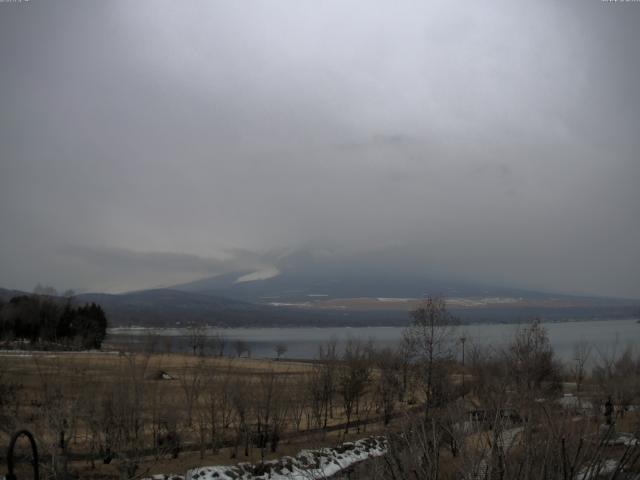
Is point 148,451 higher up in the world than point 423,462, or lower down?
lower down

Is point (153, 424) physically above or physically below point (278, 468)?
above

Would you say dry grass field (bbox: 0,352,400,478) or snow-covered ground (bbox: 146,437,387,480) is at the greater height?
dry grass field (bbox: 0,352,400,478)

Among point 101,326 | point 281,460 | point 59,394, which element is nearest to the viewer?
point 59,394

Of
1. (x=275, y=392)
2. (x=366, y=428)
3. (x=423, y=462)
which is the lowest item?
(x=366, y=428)

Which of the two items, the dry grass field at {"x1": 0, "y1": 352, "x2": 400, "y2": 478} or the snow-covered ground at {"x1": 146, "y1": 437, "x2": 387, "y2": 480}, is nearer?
the snow-covered ground at {"x1": 146, "y1": 437, "x2": 387, "y2": 480}

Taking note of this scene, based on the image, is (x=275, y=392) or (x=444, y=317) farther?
(x=444, y=317)

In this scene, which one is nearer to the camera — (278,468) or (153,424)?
(278,468)

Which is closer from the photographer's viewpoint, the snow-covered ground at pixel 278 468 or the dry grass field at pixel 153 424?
the snow-covered ground at pixel 278 468

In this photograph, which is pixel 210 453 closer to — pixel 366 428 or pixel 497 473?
pixel 366 428

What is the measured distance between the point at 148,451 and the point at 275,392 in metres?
7.40

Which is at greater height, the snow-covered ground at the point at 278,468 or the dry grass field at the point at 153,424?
the dry grass field at the point at 153,424

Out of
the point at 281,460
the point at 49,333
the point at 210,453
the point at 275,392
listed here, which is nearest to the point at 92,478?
the point at 210,453

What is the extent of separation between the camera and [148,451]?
28812mm

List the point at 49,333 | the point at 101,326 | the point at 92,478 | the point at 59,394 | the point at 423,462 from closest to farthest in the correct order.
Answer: the point at 423,462, the point at 92,478, the point at 59,394, the point at 49,333, the point at 101,326
